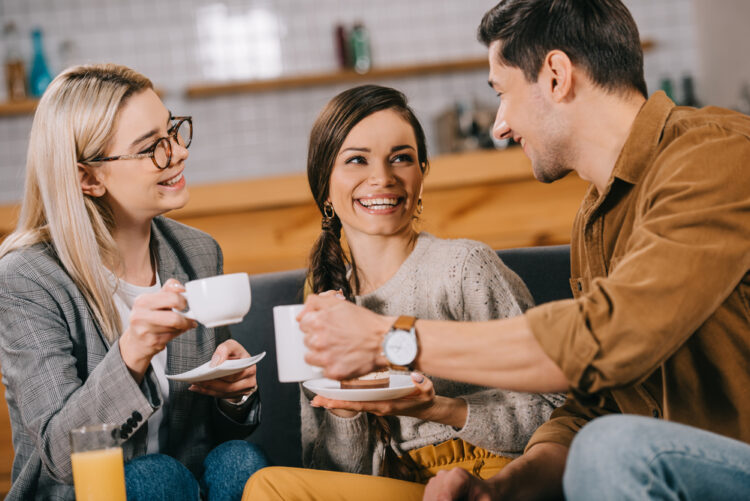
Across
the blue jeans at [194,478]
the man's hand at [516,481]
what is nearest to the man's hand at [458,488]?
the man's hand at [516,481]

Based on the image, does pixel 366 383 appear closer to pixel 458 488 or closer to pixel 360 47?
pixel 458 488

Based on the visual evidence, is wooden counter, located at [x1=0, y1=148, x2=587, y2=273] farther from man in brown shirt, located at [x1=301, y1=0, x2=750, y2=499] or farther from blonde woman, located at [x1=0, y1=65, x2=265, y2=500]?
man in brown shirt, located at [x1=301, y1=0, x2=750, y2=499]

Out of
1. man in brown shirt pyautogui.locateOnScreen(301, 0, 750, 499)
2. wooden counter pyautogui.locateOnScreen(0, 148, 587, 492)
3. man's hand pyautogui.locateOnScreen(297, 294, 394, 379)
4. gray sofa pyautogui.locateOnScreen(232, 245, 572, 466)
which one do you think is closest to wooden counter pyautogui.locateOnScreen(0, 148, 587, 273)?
wooden counter pyautogui.locateOnScreen(0, 148, 587, 492)

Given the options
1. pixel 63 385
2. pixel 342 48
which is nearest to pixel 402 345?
pixel 63 385

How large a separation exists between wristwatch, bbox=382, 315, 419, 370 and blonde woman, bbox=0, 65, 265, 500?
0.39 m

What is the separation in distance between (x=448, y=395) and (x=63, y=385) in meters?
0.77

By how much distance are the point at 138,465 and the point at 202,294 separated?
44cm

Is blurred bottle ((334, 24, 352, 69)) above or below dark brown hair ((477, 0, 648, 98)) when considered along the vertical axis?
above

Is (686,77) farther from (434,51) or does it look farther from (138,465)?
(138,465)

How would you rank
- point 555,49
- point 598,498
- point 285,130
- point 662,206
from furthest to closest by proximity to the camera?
point 285,130
point 555,49
point 662,206
point 598,498

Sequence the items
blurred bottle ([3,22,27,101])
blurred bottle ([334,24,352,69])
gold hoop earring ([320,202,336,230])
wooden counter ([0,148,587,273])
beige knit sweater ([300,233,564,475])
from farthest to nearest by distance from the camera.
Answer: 1. blurred bottle ([334,24,352,69])
2. blurred bottle ([3,22,27,101])
3. wooden counter ([0,148,587,273])
4. gold hoop earring ([320,202,336,230])
5. beige knit sweater ([300,233,564,475])

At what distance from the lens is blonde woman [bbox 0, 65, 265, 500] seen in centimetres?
146

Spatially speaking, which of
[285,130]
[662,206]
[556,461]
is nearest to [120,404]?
[556,461]

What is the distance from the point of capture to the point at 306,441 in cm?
179
